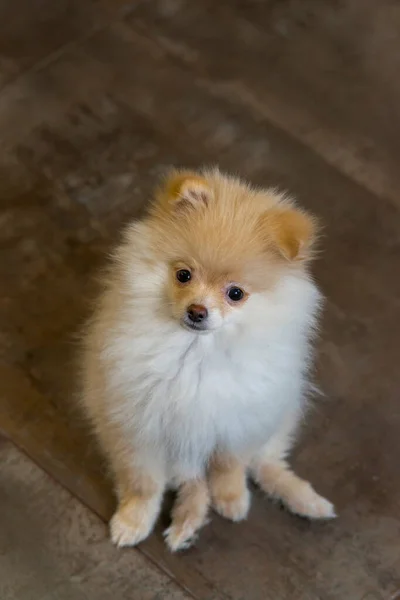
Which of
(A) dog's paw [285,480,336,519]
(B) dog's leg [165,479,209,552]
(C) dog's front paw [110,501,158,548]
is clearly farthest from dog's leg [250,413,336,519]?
(C) dog's front paw [110,501,158,548]

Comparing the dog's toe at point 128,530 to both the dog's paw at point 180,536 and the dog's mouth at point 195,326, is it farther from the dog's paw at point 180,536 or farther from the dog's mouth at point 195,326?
the dog's mouth at point 195,326

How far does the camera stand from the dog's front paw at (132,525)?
5.48 ft

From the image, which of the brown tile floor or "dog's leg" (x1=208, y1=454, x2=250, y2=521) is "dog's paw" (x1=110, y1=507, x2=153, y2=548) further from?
"dog's leg" (x1=208, y1=454, x2=250, y2=521)

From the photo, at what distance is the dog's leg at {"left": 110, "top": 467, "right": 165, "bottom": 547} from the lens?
1663 mm

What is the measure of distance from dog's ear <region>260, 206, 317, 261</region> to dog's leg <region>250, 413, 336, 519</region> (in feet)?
1.62

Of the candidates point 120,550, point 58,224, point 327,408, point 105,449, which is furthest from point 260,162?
point 120,550

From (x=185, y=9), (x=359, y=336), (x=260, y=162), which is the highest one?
(x=185, y=9)

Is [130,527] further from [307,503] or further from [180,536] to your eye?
[307,503]

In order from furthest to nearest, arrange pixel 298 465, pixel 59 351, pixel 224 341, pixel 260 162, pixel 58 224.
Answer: pixel 260 162, pixel 58 224, pixel 59 351, pixel 298 465, pixel 224 341

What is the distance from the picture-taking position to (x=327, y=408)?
1929mm

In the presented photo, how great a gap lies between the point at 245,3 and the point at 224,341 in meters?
1.80

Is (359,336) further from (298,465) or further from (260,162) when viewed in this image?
(260,162)

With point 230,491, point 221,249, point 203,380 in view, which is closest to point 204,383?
point 203,380

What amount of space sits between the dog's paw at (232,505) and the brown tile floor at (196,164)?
0.04 metres
